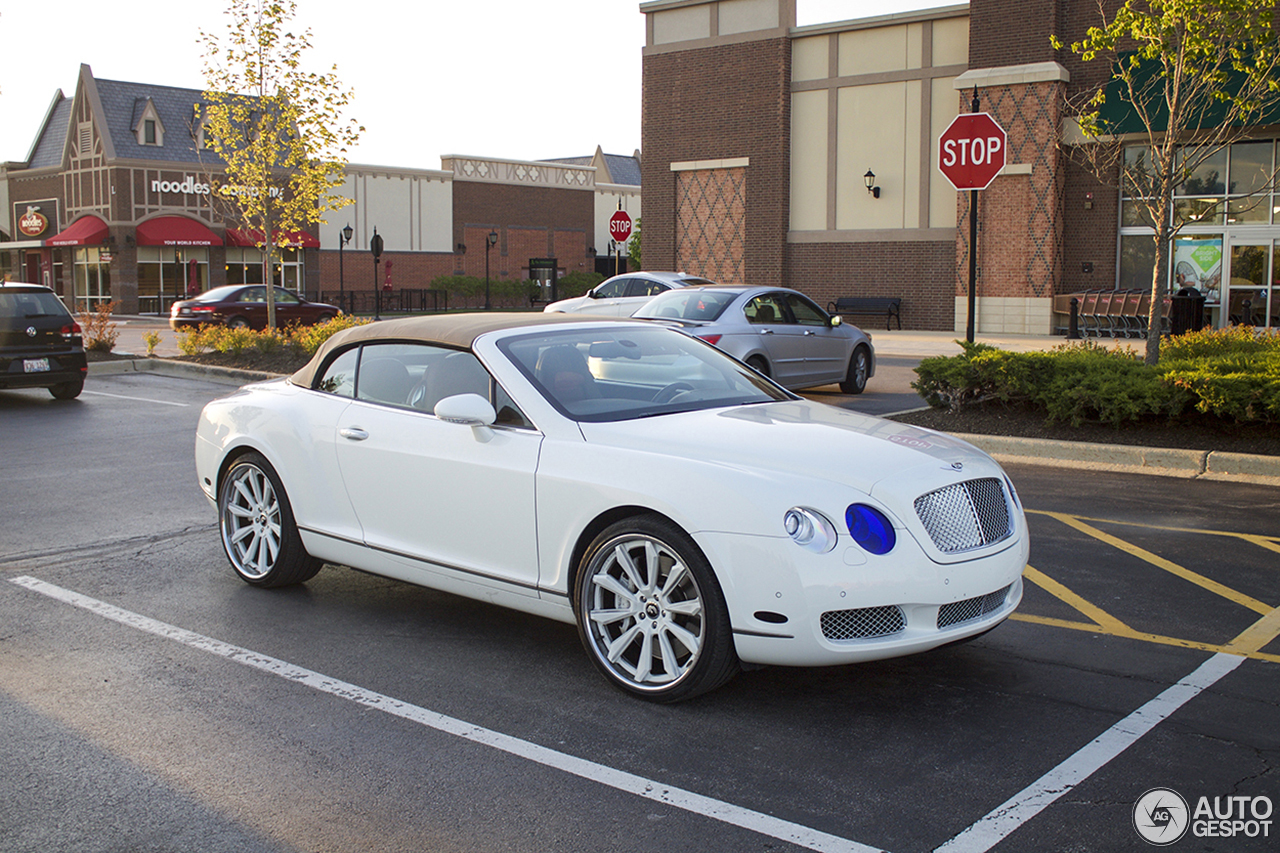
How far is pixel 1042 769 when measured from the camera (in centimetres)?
396

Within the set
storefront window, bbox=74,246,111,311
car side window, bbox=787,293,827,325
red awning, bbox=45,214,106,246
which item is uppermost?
red awning, bbox=45,214,106,246

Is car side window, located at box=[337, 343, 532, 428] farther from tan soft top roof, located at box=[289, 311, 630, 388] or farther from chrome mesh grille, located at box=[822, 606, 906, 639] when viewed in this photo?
chrome mesh grille, located at box=[822, 606, 906, 639]

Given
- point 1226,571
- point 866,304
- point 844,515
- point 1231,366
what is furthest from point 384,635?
point 866,304

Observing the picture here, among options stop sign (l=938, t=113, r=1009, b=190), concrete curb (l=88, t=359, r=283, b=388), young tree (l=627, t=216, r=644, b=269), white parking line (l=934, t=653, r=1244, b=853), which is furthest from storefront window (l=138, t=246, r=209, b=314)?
white parking line (l=934, t=653, r=1244, b=853)

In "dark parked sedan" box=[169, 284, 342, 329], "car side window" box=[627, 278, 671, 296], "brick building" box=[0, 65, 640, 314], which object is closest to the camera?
"car side window" box=[627, 278, 671, 296]

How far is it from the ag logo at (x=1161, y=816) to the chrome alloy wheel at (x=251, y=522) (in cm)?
436

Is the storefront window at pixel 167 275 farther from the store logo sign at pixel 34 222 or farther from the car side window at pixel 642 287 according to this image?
the car side window at pixel 642 287

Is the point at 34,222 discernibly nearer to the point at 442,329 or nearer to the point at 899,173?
the point at 899,173

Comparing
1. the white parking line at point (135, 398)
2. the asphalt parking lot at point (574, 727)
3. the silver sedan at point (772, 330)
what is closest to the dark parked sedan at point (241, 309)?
the white parking line at point (135, 398)

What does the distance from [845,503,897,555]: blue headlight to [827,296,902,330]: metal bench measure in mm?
26314

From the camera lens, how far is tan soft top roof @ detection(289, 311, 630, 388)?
566cm

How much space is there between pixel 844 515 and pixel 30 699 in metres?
3.32

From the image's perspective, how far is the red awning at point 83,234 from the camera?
157 ft

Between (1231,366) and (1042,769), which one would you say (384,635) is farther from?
(1231,366)
